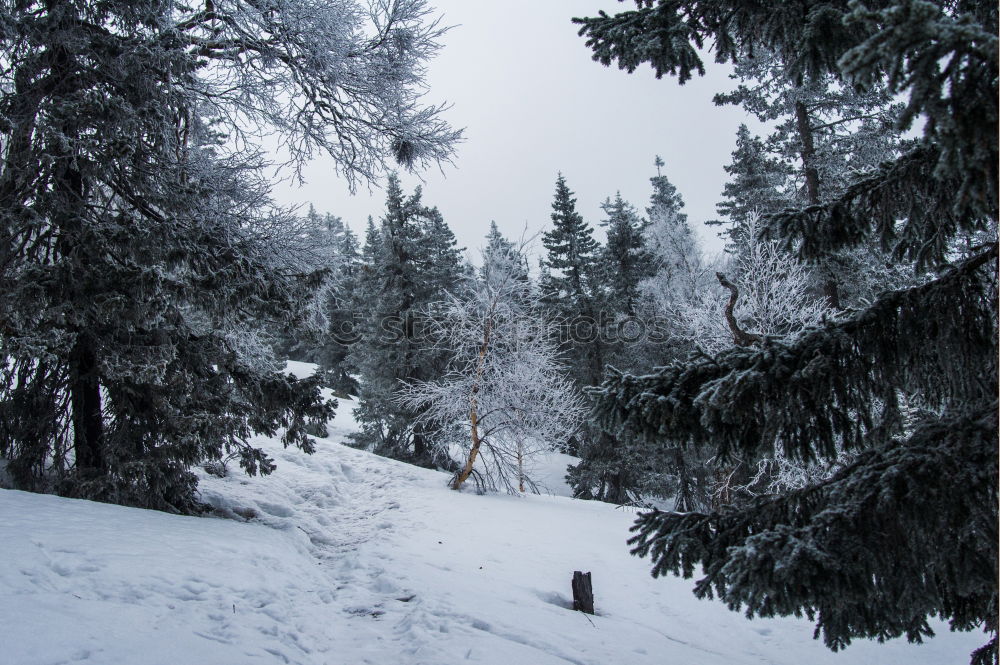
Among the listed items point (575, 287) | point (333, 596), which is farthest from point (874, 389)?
point (575, 287)

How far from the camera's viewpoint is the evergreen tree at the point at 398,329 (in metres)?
20.6

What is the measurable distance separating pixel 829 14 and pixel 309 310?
693cm

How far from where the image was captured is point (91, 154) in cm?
620

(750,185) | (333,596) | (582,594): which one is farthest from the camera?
(750,185)

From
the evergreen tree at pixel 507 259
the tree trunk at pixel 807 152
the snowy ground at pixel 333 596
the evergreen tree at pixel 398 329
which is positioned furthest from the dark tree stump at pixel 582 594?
the evergreen tree at pixel 398 329

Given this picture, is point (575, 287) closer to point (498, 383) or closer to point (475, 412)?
point (498, 383)

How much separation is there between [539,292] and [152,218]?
33.1 feet

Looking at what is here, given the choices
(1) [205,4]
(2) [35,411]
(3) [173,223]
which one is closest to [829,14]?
(3) [173,223]

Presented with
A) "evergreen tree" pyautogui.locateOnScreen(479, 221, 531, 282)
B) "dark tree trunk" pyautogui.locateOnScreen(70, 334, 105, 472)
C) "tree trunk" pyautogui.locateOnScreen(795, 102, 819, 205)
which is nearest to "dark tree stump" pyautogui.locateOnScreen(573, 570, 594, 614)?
"dark tree trunk" pyautogui.locateOnScreen(70, 334, 105, 472)

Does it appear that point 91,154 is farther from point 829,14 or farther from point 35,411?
point 829,14

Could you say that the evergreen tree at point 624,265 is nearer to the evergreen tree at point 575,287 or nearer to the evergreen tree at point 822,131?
the evergreen tree at point 575,287

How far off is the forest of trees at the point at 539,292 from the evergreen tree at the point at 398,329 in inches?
195

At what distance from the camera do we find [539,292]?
49.5 feet

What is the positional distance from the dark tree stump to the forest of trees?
3.03m
